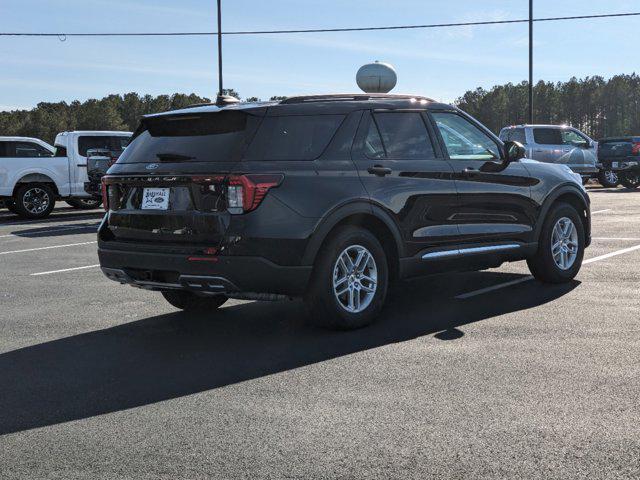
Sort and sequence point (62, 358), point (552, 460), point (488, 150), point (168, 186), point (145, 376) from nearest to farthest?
1. point (552, 460)
2. point (145, 376)
3. point (62, 358)
4. point (168, 186)
5. point (488, 150)

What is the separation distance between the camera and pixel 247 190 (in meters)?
5.82

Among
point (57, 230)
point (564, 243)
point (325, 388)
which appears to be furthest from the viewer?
point (57, 230)

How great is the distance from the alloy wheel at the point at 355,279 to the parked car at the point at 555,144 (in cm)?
2014

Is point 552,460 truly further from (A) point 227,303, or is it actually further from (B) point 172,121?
(A) point 227,303

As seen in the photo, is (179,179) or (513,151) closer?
(179,179)

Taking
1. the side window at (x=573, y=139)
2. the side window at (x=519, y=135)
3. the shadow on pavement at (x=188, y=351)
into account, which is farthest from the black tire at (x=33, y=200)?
the side window at (x=573, y=139)

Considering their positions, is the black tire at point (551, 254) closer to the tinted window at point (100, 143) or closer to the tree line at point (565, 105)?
the tinted window at point (100, 143)

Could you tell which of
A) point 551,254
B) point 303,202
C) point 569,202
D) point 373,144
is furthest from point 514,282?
point 303,202

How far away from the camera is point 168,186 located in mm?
6094

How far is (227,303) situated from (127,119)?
512ft

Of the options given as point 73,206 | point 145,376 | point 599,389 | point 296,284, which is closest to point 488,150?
point 296,284

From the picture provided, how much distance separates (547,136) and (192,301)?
21.0 meters

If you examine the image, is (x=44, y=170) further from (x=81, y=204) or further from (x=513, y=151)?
(x=513, y=151)

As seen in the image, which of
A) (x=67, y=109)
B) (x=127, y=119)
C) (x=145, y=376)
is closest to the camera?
(x=145, y=376)
